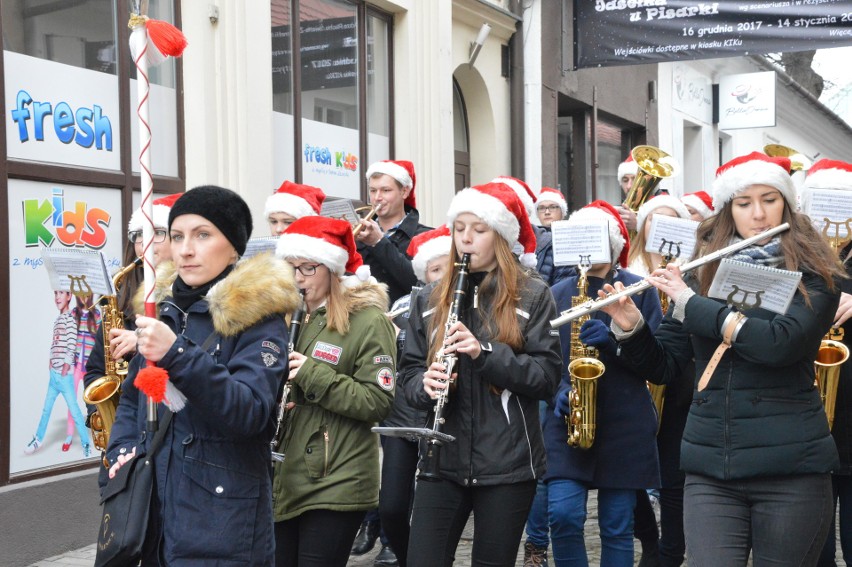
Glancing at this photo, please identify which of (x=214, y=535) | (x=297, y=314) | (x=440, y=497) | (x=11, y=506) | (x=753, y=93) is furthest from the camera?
(x=753, y=93)

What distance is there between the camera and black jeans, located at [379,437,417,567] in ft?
18.2

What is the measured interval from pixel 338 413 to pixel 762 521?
1.60m

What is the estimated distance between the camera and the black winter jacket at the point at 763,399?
372 cm

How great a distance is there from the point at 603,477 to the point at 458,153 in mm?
8768

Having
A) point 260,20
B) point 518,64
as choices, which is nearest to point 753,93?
point 518,64

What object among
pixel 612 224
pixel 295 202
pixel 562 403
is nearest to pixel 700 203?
pixel 612 224

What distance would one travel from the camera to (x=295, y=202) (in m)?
6.49

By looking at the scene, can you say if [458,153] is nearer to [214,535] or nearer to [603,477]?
[603,477]

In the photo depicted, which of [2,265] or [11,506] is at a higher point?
[2,265]

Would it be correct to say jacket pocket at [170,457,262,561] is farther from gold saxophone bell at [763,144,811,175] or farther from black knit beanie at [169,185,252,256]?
gold saxophone bell at [763,144,811,175]

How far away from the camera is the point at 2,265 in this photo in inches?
251

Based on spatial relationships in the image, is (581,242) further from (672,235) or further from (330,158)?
(330,158)

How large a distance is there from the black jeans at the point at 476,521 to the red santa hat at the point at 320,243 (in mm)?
1046

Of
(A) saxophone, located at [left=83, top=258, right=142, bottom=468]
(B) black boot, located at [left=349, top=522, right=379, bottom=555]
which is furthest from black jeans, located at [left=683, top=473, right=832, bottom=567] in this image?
(B) black boot, located at [left=349, top=522, right=379, bottom=555]
